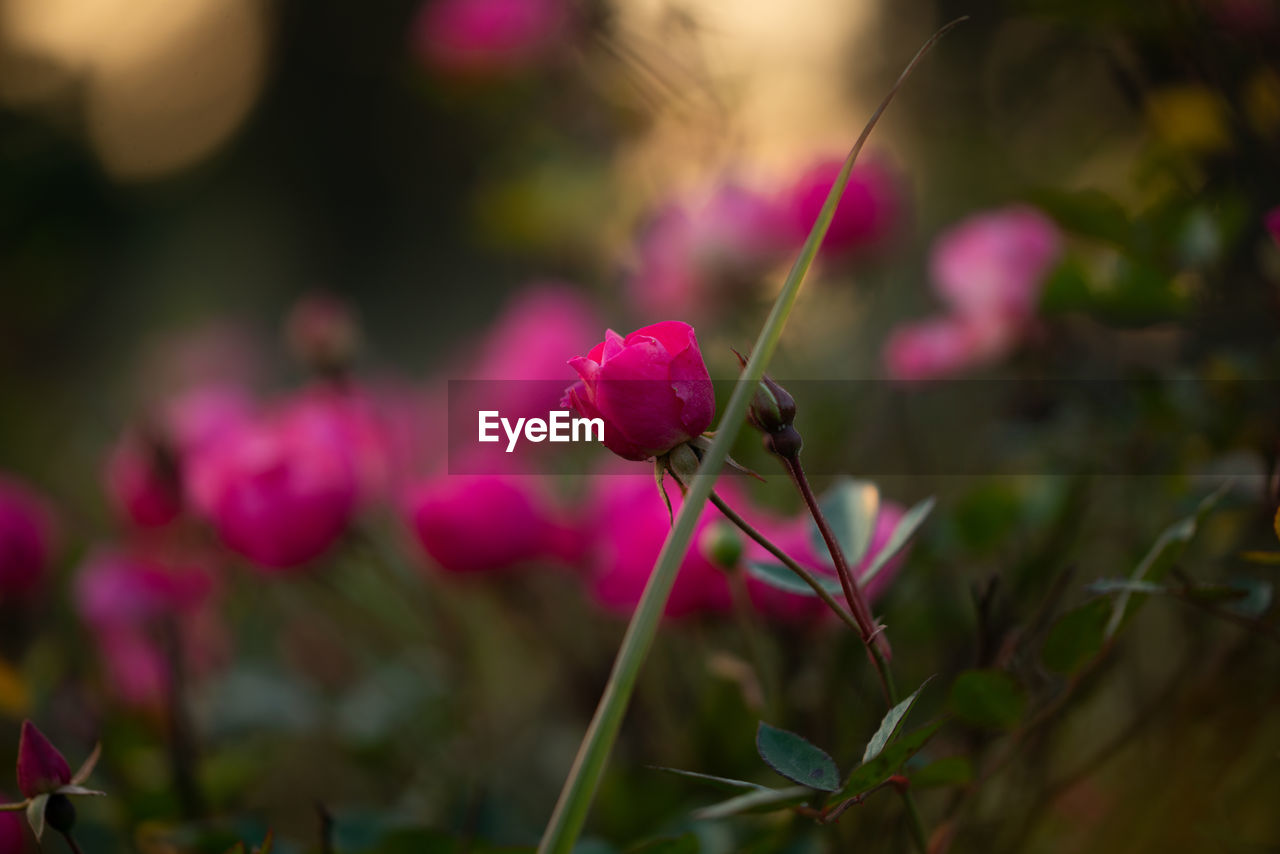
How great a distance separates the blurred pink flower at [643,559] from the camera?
1.19 ft

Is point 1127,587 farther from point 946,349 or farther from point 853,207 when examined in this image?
point 853,207

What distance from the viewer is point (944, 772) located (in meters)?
0.21

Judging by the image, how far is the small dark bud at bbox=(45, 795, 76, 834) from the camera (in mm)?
211

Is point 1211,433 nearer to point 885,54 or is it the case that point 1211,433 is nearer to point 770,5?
point 770,5

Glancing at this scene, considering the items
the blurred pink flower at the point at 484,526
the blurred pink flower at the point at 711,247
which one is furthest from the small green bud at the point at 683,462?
the blurred pink flower at the point at 711,247

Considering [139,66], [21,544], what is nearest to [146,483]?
[21,544]

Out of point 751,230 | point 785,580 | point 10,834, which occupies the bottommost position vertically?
point 10,834

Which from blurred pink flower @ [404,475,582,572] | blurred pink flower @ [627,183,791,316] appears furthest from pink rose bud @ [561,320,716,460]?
blurred pink flower @ [627,183,791,316]

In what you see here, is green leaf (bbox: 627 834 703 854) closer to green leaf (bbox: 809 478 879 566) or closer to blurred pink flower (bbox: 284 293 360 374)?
green leaf (bbox: 809 478 879 566)

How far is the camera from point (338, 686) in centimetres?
69

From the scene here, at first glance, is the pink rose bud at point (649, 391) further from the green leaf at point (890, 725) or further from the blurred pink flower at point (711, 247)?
the blurred pink flower at point (711, 247)

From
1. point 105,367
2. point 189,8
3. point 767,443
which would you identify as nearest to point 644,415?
point 767,443

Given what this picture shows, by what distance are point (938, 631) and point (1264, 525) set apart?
0.14 m

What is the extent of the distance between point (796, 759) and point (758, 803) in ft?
0.05
